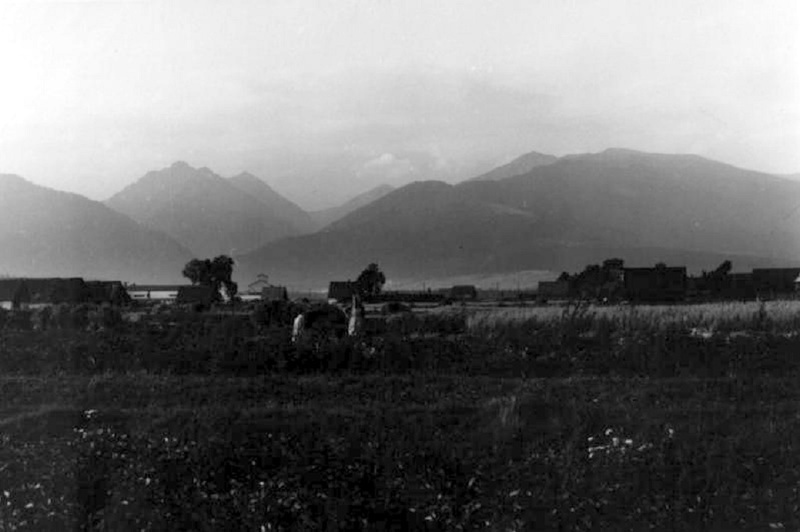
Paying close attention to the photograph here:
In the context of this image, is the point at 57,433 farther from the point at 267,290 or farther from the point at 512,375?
the point at 267,290

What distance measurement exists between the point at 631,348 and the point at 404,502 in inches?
521

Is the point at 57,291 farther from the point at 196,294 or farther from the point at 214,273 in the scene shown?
the point at 214,273

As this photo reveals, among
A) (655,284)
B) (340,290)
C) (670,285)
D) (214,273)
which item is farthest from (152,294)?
(670,285)

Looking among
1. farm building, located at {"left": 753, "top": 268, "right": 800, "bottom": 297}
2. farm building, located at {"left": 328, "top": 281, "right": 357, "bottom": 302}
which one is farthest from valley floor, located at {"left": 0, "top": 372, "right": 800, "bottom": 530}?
farm building, located at {"left": 328, "top": 281, "right": 357, "bottom": 302}

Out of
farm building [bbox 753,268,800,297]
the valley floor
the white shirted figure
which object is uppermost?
farm building [bbox 753,268,800,297]

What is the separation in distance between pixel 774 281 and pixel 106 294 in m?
65.1

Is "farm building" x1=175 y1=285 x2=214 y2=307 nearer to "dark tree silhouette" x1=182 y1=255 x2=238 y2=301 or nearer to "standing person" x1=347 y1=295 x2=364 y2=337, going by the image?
"dark tree silhouette" x1=182 y1=255 x2=238 y2=301

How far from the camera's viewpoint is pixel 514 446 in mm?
9953

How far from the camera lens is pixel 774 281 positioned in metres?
77.9

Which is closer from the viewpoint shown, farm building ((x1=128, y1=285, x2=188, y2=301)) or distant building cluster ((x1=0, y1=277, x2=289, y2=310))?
distant building cluster ((x1=0, y1=277, x2=289, y2=310))

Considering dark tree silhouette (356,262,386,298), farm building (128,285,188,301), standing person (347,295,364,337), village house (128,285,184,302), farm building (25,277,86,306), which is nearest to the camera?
standing person (347,295,364,337)

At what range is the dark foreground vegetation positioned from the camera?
307 inches

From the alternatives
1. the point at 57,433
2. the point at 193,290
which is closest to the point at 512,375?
the point at 57,433

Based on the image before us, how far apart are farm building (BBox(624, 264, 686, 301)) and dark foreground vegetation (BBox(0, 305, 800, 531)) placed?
47783mm
